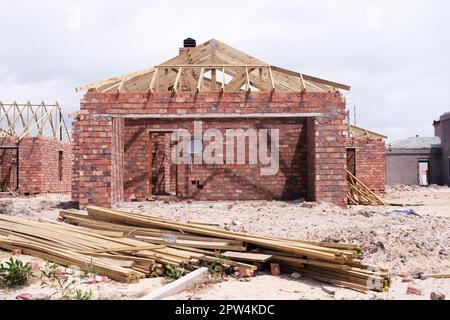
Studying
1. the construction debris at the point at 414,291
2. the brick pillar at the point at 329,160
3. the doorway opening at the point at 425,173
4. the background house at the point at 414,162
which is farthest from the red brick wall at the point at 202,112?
the background house at the point at 414,162

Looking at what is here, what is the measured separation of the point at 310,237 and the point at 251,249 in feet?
4.51

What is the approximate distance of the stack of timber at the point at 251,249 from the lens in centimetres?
453

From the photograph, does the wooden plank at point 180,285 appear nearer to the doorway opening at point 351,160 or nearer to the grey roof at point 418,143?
the doorway opening at point 351,160

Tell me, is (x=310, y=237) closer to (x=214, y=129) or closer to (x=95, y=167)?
(x=95, y=167)

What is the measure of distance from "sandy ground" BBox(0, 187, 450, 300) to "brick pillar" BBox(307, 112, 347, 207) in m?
0.36

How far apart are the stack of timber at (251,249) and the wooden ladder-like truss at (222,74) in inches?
178

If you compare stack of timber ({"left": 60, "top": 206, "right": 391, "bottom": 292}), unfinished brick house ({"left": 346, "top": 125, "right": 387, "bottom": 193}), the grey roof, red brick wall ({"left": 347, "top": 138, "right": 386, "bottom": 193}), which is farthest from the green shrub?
the grey roof

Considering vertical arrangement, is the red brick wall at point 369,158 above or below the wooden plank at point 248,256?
above

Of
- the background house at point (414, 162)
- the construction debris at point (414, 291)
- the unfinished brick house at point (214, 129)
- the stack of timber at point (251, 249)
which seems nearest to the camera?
the construction debris at point (414, 291)

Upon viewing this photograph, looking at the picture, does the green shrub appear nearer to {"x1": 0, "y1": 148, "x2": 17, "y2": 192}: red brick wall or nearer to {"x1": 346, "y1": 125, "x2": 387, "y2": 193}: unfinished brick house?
{"x1": 0, "y1": 148, "x2": 17, "y2": 192}: red brick wall

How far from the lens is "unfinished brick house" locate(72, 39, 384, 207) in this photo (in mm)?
9469

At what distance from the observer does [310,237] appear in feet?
21.0

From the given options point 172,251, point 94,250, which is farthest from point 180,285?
point 94,250
